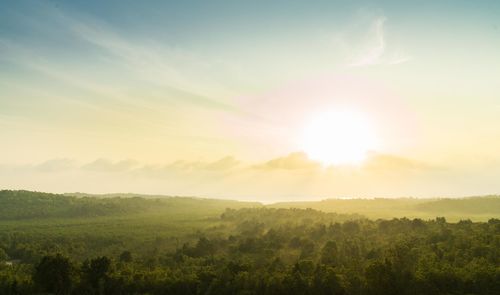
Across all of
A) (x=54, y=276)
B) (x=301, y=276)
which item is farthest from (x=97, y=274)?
(x=301, y=276)

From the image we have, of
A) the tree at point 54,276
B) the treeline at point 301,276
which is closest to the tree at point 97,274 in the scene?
the treeline at point 301,276

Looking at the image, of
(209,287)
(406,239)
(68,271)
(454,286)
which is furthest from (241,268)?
(406,239)

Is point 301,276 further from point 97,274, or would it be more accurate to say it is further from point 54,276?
point 54,276

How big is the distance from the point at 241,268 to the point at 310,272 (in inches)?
815

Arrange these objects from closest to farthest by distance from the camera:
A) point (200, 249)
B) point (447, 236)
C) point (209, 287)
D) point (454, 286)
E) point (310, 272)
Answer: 1. point (454, 286)
2. point (209, 287)
3. point (310, 272)
4. point (447, 236)
5. point (200, 249)

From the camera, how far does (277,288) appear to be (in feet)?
359

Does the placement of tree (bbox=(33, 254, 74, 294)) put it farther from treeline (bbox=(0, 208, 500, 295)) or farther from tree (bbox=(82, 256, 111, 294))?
tree (bbox=(82, 256, 111, 294))

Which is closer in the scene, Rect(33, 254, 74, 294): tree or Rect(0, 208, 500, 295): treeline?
Rect(0, 208, 500, 295): treeline

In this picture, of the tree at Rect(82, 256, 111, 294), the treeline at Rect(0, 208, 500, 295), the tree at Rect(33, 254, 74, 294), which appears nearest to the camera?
the treeline at Rect(0, 208, 500, 295)

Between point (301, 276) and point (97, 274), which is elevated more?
point (301, 276)

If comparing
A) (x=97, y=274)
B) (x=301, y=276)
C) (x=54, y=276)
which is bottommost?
(x=54, y=276)

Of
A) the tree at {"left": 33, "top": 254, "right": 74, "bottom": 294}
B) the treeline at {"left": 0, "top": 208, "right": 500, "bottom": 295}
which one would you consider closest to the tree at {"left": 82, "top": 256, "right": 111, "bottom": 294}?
the treeline at {"left": 0, "top": 208, "right": 500, "bottom": 295}

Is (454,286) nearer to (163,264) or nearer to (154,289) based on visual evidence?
(154,289)

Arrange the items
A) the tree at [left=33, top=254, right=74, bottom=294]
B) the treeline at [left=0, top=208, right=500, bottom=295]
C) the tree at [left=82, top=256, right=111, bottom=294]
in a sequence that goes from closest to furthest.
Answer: the treeline at [left=0, top=208, right=500, bottom=295]
the tree at [left=33, top=254, right=74, bottom=294]
the tree at [left=82, top=256, right=111, bottom=294]
